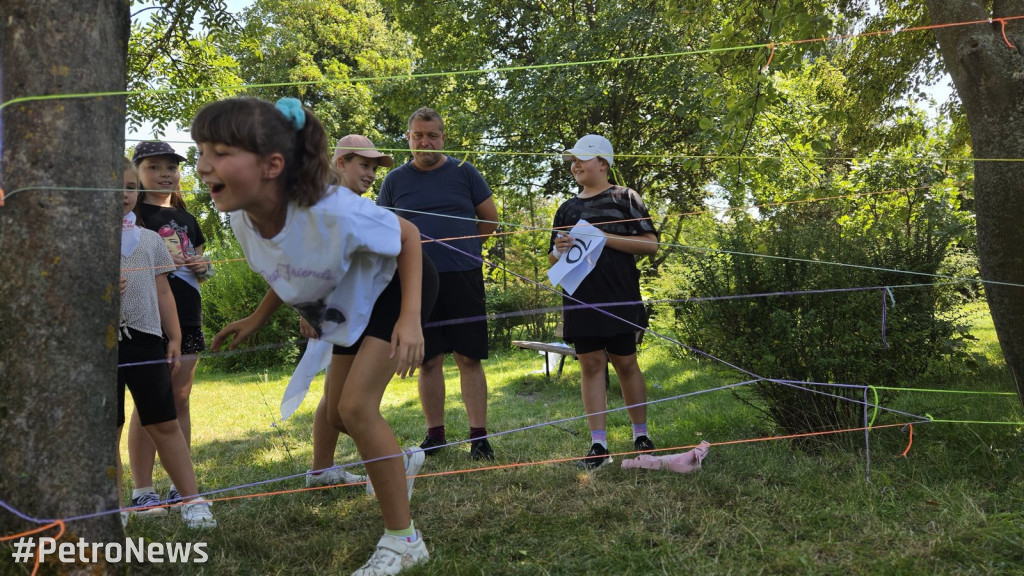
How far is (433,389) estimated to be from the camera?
413 cm

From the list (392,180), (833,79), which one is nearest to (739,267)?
(392,180)

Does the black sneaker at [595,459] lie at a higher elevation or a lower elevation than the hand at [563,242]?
lower

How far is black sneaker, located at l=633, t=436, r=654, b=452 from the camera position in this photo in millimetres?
3775

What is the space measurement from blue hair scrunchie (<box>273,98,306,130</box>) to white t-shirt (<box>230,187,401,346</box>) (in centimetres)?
23

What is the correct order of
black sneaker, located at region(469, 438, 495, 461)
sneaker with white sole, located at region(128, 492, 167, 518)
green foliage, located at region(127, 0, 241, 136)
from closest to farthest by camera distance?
sneaker with white sole, located at region(128, 492, 167, 518), black sneaker, located at region(469, 438, 495, 461), green foliage, located at region(127, 0, 241, 136)

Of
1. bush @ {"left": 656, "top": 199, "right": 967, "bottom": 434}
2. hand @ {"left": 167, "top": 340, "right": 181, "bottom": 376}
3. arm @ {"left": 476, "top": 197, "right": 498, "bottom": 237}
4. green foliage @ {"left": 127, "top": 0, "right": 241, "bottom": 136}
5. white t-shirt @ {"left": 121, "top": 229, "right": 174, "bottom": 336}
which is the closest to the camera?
white t-shirt @ {"left": 121, "top": 229, "right": 174, "bottom": 336}

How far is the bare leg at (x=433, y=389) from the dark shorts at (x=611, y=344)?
82 cm

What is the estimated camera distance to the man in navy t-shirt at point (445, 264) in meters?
4.09

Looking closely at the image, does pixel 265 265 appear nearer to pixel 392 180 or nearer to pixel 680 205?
pixel 392 180

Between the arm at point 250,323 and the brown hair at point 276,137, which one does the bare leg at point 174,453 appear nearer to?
the arm at point 250,323

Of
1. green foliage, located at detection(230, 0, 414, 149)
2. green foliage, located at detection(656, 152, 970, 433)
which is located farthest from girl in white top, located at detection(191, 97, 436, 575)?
green foliage, located at detection(230, 0, 414, 149)

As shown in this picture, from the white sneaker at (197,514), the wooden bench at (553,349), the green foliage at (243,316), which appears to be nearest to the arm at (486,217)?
the white sneaker at (197,514)

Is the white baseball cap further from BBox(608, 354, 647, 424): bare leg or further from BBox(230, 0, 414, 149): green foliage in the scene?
BBox(230, 0, 414, 149): green foliage

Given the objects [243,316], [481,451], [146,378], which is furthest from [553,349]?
[243,316]
